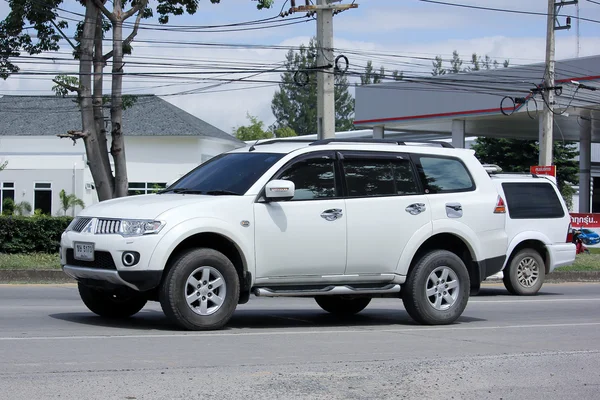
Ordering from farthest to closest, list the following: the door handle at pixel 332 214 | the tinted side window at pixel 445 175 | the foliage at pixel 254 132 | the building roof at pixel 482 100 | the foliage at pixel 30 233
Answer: the foliage at pixel 254 132 → the building roof at pixel 482 100 → the foliage at pixel 30 233 → the tinted side window at pixel 445 175 → the door handle at pixel 332 214

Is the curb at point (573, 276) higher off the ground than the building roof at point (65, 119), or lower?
lower

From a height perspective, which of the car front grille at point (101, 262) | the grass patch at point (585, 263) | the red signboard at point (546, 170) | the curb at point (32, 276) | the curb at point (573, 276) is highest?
the red signboard at point (546, 170)

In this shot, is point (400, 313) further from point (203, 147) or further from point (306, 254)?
point (203, 147)

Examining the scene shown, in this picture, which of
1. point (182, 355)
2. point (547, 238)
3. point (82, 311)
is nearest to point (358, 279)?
point (182, 355)

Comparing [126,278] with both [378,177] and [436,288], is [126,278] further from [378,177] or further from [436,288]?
[436,288]

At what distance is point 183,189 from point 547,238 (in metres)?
8.73

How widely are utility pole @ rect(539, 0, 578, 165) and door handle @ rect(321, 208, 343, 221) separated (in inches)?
725

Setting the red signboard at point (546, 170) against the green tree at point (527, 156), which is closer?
the red signboard at point (546, 170)

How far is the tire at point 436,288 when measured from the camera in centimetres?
1003

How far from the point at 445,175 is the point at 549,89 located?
1769 cm

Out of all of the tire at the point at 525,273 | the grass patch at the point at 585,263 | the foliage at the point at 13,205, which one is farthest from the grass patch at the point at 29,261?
the foliage at the point at 13,205

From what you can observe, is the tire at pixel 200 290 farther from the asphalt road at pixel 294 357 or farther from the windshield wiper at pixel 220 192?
the windshield wiper at pixel 220 192

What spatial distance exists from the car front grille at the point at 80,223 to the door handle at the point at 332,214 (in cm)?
240

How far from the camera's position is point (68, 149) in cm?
5209
